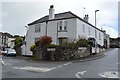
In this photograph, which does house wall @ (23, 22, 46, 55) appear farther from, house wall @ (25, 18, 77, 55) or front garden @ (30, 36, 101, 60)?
front garden @ (30, 36, 101, 60)

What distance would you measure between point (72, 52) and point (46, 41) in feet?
15.1

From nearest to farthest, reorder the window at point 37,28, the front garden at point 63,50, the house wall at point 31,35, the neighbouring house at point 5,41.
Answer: the front garden at point 63,50 < the house wall at point 31,35 < the window at point 37,28 < the neighbouring house at point 5,41

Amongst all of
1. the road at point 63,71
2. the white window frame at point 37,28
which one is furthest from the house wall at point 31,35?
Result: the road at point 63,71

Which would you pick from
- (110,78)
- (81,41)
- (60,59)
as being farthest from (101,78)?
(81,41)

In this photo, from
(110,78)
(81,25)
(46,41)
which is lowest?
(110,78)

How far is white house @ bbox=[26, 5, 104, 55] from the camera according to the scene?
41938 mm

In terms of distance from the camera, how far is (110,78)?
49.0 feet

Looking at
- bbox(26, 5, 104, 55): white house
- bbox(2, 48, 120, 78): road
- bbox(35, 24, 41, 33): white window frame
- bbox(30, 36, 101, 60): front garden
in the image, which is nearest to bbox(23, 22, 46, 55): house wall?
bbox(26, 5, 104, 55): white house

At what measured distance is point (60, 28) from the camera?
44375 mm

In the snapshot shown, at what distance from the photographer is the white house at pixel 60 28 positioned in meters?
41.9

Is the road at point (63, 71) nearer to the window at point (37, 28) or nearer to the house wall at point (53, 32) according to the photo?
the house wall at point (53, 32)

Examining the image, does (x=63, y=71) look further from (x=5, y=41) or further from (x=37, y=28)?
(x=5, y=41)

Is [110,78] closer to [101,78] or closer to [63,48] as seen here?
[101,78]

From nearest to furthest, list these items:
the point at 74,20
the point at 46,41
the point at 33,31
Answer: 1. the point at 46,41
2. the point at 74,20
3. the point at 33,31
